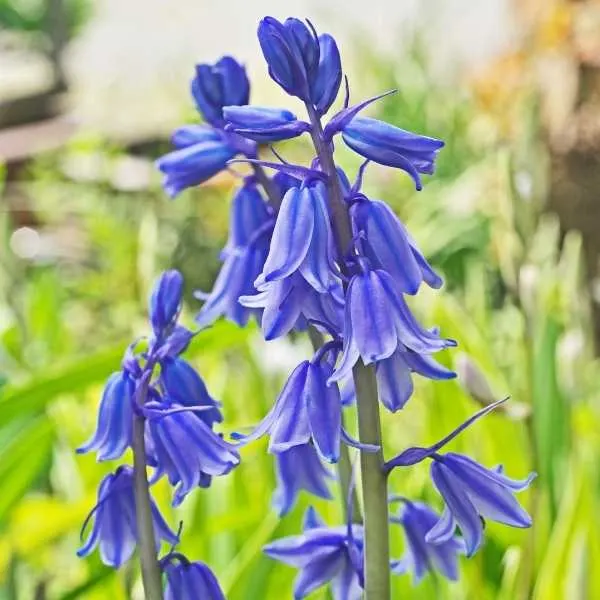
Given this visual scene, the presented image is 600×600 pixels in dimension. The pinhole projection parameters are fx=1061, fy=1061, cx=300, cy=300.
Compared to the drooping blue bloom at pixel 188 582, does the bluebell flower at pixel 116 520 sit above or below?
above

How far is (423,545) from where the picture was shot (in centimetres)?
78

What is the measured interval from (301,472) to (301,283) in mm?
217

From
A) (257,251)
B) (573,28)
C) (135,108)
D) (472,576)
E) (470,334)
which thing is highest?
(135,108)

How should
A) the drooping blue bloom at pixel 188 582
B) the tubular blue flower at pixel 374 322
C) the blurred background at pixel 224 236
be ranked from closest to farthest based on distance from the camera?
the tubular blue flower at pixel 374 322
the drooping blue bloom at pixel 188 582
the blurred background at pixel 224 236

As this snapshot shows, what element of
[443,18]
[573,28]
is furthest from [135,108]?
[573,28]

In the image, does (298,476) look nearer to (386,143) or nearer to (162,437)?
(162,437)

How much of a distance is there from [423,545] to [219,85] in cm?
36

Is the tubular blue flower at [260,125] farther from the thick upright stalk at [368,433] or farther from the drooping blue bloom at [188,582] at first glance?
the drooping blue bloom at [188,582]

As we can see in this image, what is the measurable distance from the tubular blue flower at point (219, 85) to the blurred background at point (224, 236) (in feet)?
1.54

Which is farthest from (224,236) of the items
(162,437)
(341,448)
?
(162,437)

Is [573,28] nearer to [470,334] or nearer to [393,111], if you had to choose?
[393,111]

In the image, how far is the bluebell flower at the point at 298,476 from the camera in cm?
76

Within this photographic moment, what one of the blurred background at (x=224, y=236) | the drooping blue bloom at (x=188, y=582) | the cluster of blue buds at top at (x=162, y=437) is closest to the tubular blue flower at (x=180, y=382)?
the cluster of blue buds at top at (x=162, y=437)

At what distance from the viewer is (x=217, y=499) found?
4.69 feet
